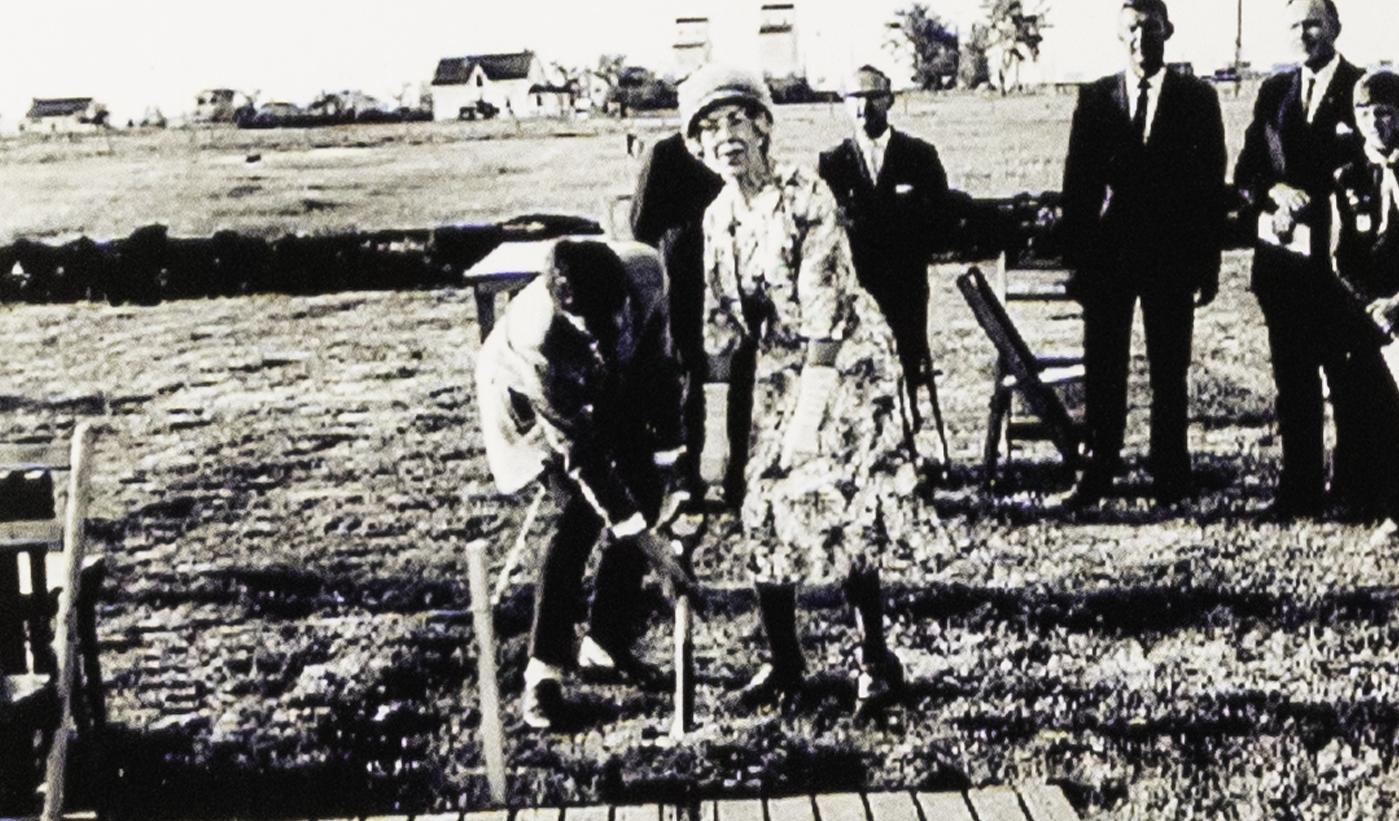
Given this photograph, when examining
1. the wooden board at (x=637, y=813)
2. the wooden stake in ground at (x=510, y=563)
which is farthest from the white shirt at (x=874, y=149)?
the wooden board at (x=637, y=813)

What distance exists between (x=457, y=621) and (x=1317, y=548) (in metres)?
2.56

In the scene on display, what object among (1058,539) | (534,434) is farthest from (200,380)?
(1058,539)

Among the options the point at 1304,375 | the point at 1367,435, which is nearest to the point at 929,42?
the point at 1304,375

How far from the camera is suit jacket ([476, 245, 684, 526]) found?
354 cm

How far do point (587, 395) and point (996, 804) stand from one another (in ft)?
4.29

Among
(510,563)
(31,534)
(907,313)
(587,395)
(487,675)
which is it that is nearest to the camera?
(31,534)

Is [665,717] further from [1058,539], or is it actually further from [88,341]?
[88,341]

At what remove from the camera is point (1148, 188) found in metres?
4.23

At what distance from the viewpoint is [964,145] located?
423cm

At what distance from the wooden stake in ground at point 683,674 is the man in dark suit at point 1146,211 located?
169 cm

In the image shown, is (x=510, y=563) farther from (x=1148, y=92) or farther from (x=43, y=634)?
(x=1148, y=92)

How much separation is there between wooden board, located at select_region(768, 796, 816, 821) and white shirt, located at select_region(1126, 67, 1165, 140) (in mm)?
2100

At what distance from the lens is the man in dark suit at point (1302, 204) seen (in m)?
4.04

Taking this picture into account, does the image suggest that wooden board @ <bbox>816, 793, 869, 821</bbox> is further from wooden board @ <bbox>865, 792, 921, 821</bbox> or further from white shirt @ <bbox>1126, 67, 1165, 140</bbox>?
white shirt @ <bbox>1126, 67, 1165, 140</bbox>
